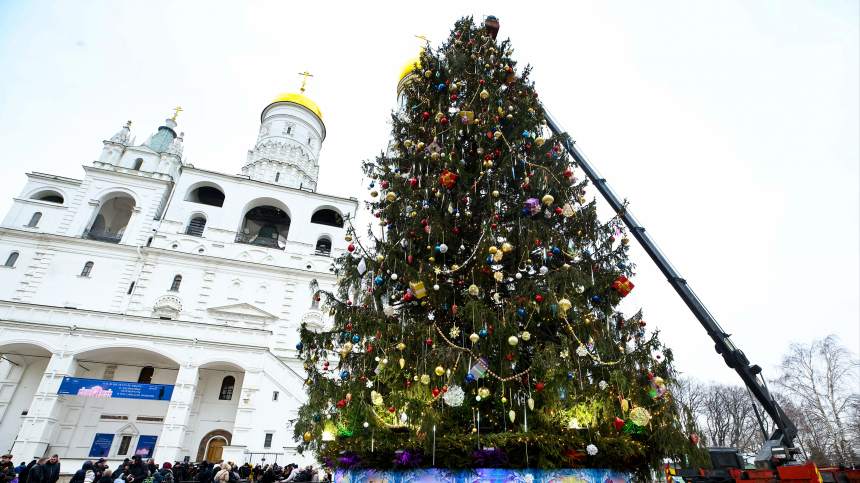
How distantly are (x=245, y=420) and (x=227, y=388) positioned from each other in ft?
14.9

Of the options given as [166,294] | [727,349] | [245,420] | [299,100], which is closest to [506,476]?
[727,349]

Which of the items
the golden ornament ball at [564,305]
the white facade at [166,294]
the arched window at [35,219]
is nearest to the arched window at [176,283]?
the white facade at [166,294]

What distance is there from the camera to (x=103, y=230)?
29422 millimetres

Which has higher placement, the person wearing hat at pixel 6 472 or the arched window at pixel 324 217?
the arched window at pixel 324 217

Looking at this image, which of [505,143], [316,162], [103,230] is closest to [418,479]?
[505,143]

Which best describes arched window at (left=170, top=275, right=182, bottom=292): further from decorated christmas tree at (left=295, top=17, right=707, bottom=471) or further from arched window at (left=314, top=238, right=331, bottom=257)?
decorated christmas tree at (left=295, top=17, right=707, bottom=471)

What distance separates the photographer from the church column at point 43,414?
15930 millimetres

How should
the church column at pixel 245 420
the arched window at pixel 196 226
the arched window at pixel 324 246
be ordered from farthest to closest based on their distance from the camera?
the arched window at pixel 324 246 → the arched window at pixel 196 226 → the church column at pixel 245 420

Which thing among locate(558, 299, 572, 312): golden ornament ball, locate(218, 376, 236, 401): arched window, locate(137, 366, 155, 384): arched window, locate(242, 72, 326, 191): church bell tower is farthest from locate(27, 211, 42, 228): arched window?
locate(558, 299, 572, 312): golden ornament ball

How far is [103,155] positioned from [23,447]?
2040cm

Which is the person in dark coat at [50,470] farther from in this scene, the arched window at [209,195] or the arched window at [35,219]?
the arched window at [209,195]

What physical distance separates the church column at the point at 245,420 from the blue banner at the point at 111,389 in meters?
3.14

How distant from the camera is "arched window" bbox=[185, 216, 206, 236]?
28.2m

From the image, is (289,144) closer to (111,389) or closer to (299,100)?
(299,100)
